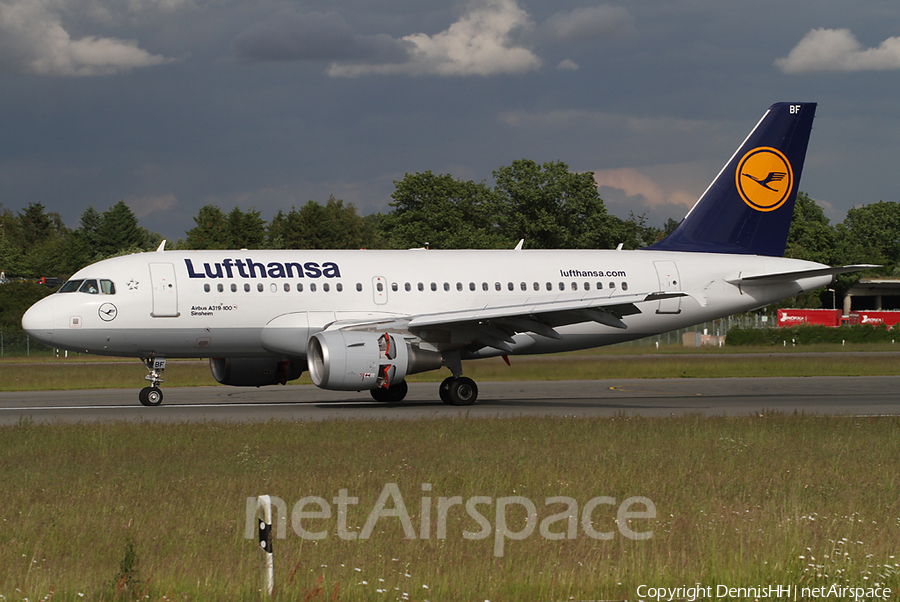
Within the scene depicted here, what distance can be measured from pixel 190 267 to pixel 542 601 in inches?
732

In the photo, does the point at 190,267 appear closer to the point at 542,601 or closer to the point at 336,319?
the point at 336,319

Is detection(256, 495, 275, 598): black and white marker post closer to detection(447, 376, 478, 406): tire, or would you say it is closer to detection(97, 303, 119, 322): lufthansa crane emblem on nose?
detection(447, 376, 478, 406): tire

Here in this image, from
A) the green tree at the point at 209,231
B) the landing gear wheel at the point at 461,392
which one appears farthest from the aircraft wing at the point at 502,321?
the green tree at the point at 209,231

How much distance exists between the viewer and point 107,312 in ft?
74.8

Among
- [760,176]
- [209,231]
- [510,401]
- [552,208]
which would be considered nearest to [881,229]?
[552,208]

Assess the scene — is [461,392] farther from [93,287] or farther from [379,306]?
[93,287]

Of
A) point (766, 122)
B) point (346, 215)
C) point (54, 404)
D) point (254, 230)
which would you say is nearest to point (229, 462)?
point (54, 404)

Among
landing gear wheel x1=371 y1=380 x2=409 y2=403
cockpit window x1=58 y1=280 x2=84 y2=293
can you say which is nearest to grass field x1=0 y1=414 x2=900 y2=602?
cockpit window x1=58 y1=280 x2=84 y2=293

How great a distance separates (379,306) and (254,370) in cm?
379

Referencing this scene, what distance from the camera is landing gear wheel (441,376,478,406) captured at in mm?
23531

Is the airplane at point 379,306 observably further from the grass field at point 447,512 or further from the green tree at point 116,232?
the green tree at point 116,232

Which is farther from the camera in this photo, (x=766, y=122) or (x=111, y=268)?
(x=766, y=122)

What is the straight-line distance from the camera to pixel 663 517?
9234 millimetres

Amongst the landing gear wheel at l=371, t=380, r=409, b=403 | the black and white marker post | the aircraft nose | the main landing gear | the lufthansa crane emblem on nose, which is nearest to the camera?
the black and white marker post
